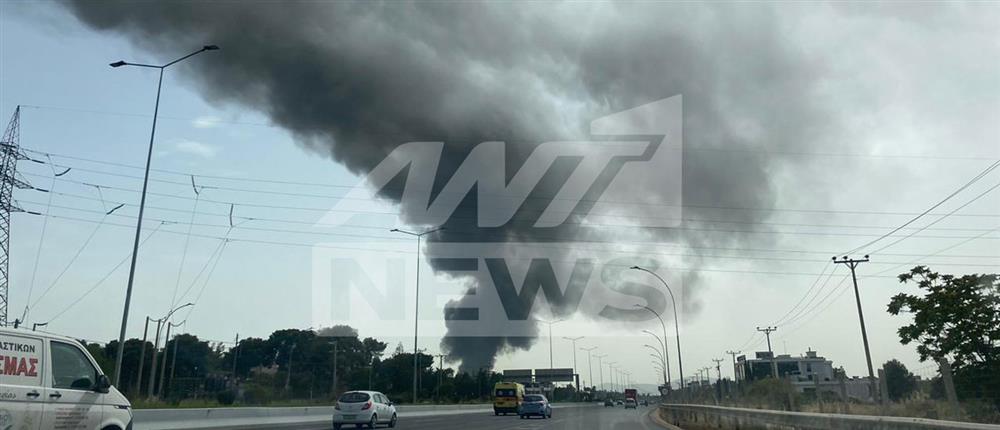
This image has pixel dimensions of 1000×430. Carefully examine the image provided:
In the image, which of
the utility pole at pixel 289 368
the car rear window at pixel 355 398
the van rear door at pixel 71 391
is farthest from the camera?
the utility pole at pixel 289 368

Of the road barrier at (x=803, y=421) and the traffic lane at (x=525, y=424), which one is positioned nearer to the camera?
the road barrier at (x=803, y=421)

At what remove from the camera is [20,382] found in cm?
948

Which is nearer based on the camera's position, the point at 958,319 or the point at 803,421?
the point at 803,421

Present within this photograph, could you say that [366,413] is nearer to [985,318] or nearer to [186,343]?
[985,318]

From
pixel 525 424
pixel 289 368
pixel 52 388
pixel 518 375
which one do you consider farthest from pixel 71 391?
pixel 518 375

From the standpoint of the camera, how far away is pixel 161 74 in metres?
28.2

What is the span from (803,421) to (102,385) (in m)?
13.9

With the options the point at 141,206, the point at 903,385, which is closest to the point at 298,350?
the point at 141,206

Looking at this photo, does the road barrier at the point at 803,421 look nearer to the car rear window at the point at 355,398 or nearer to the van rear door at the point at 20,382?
the van rear door at the point at 20,382

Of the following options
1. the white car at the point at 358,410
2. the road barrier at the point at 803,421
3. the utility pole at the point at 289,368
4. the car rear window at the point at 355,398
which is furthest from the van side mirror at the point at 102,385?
the utility pole at the point at 289,368

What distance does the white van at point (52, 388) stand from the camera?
935 cm

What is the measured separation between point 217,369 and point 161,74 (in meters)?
103

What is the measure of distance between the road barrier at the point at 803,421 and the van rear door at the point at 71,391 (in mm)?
12631

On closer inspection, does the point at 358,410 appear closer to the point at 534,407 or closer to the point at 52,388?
the point at 534,407
